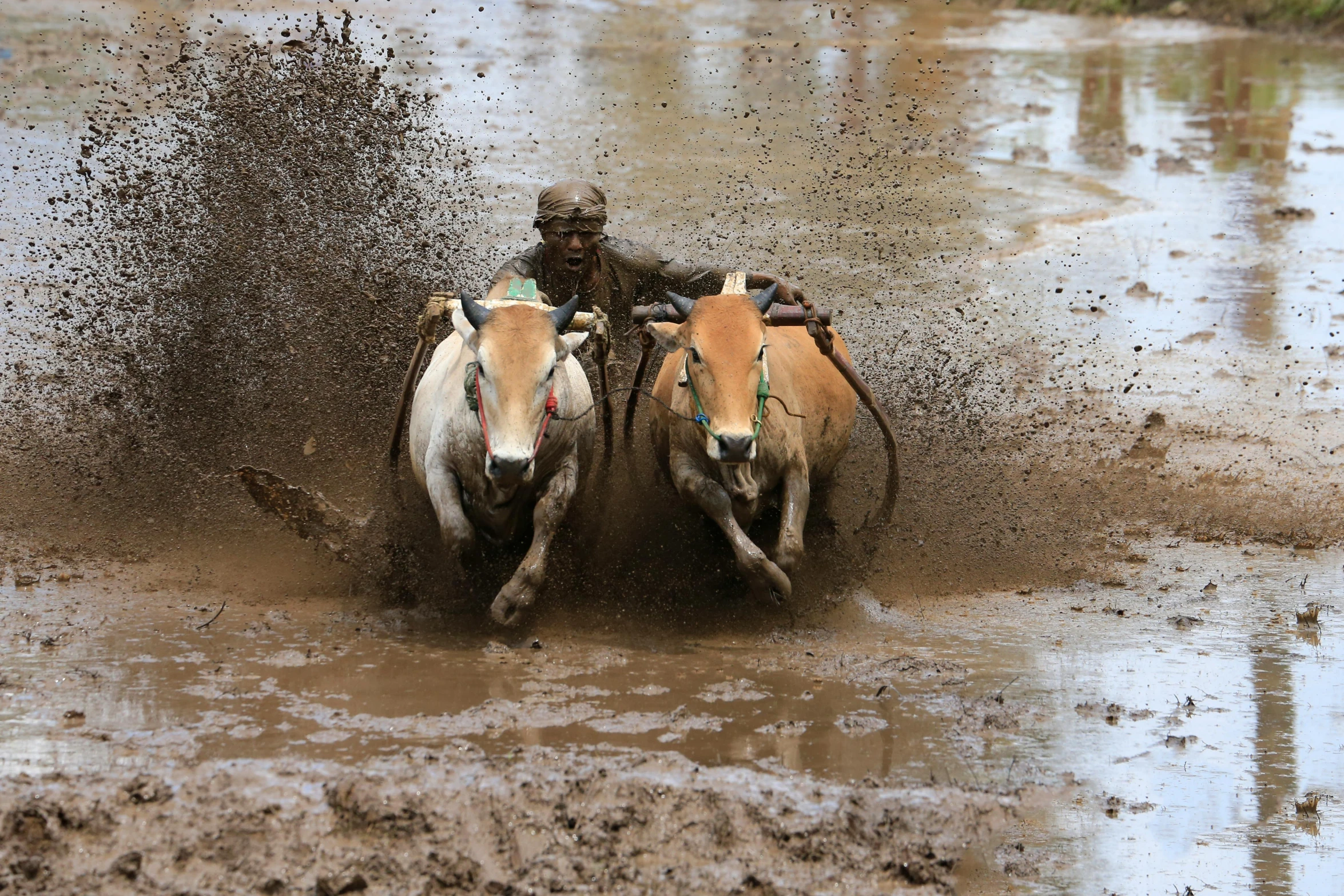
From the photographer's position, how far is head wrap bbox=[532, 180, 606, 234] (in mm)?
6773

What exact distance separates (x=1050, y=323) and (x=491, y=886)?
6883 millimetres

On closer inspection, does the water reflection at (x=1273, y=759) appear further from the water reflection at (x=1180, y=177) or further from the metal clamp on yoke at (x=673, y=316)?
the water reflection at (x=1180, y=177)

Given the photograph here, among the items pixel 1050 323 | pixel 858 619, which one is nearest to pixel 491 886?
pixel 858 619

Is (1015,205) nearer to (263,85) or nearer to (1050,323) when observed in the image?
(1050,323)

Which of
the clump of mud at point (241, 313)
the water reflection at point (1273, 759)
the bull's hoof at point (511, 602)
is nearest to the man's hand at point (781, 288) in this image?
the bull's hoof at point (511, 602)

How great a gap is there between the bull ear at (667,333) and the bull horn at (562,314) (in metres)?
0.33

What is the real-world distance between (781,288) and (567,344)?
1.32 m

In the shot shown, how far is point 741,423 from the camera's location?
5340 millimetres

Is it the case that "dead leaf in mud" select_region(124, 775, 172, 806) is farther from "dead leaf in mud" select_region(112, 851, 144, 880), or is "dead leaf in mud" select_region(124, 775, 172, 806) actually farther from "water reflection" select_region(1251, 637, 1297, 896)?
"water reflection" select_region(1251, 637, 1297, 896)

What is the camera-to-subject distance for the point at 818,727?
15.2 feet

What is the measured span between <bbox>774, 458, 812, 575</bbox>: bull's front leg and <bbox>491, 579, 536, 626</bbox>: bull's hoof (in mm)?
1052

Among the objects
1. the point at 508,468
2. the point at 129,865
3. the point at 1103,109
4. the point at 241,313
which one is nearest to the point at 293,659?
the point at 508,468

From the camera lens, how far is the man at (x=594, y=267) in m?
6.79

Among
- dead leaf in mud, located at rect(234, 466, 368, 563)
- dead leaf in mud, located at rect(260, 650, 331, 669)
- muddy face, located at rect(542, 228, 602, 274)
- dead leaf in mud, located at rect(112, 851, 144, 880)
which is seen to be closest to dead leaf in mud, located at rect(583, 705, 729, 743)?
dead leaf in mud, located at rect(260, 650, 331, 669)
